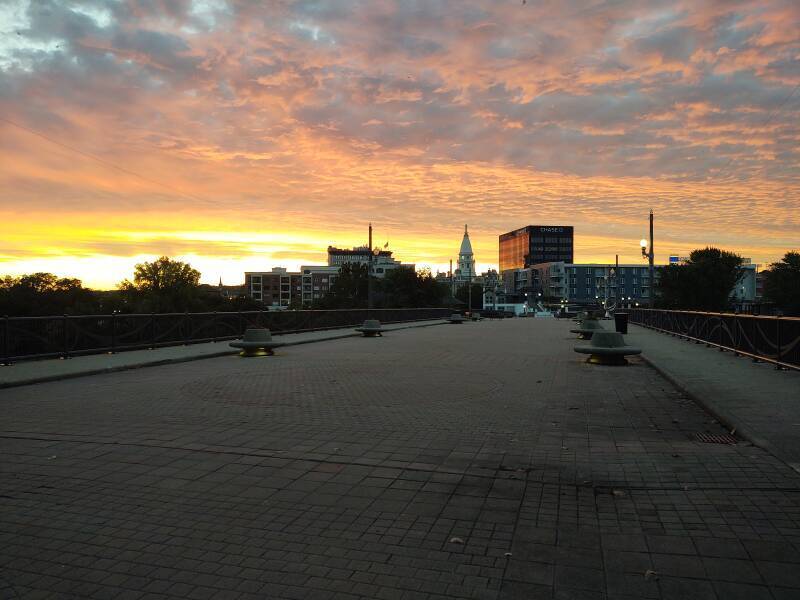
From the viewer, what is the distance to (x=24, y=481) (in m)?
5.62

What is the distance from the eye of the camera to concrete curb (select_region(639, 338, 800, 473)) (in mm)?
6300

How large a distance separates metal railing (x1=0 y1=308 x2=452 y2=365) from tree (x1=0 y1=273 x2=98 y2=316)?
120 feet

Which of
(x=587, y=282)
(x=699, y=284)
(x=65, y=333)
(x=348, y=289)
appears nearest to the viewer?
(x=65, y=333)

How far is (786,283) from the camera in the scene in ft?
297

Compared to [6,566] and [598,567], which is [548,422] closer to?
[598,567]

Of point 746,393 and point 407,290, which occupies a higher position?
point 407,290

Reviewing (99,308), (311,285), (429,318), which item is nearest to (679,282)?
(429,318)

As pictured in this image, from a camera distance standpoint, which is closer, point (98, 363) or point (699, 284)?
point (98, 363)

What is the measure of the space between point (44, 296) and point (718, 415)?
2938 inches

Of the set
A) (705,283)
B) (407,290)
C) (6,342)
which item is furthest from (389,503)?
(407,290)

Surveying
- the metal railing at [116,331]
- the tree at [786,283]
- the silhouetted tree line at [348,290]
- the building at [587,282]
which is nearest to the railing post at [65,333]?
the metal railing at [116,331]

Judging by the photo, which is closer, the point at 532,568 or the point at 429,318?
the point at 532,568

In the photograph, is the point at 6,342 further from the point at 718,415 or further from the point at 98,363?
the point at 718,415

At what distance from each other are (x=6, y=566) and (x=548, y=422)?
627 centimetres
